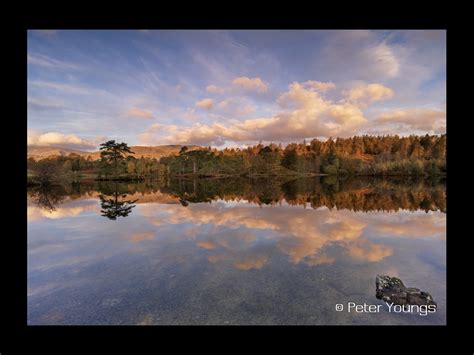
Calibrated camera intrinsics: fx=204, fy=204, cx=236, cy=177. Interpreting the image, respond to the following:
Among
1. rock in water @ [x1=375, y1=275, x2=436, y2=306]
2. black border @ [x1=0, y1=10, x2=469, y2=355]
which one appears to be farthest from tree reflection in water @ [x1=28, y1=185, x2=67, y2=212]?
rock in water @ [x1=375, y1=275, x2=436, y2=306]

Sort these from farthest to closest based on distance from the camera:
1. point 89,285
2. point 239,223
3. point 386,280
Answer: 1. point 239,223
2. point 89,285
3. point 386,280

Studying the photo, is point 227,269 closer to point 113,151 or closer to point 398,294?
point 398,294

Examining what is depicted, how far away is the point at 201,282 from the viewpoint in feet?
18.2

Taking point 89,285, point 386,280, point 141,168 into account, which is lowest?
point 89,285

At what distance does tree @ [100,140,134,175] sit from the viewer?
4642 centimetres

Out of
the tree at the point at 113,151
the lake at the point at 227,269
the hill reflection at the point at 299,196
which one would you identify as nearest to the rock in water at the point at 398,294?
the lake at the point at 227,269

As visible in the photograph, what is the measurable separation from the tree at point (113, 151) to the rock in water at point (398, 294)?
175ft

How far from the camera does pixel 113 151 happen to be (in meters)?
47.2

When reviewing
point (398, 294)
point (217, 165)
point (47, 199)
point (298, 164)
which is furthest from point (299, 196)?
point (298, 164)

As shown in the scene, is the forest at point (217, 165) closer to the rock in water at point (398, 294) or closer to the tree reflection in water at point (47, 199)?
the tree reflection in water at point (47, 199)
